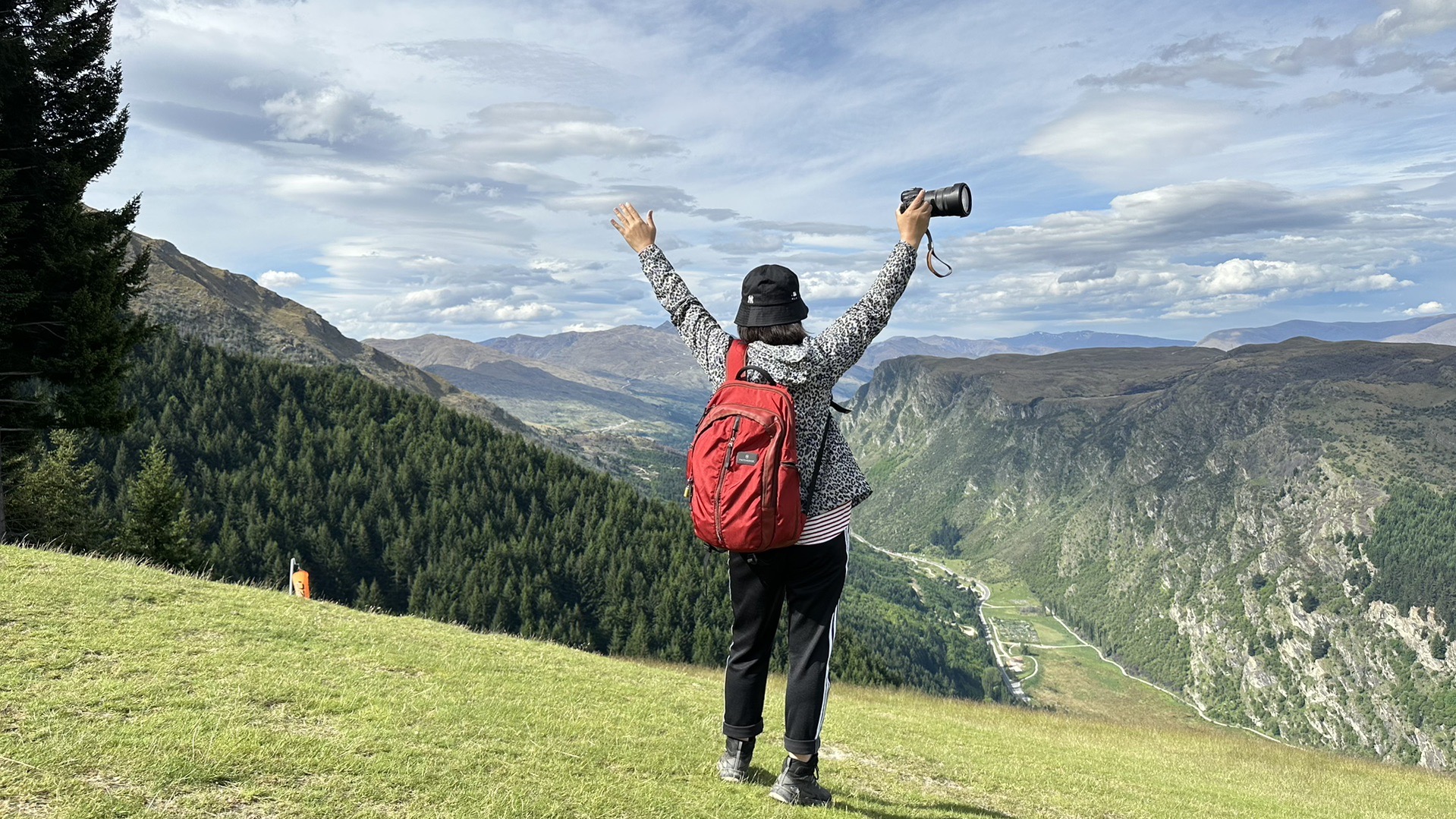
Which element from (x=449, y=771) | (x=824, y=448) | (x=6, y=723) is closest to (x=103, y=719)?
(x=6, y=723)

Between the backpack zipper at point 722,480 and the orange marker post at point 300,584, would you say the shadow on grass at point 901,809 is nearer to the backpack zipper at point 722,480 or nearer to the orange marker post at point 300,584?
the backpack zipper at point 722,480

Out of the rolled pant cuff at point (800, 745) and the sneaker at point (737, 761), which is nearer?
the rolled pant cuff at point (800, 745)

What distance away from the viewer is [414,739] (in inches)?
301

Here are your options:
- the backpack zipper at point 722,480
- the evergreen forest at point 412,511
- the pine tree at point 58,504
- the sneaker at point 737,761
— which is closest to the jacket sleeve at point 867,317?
the backpack zipper at point 722,480

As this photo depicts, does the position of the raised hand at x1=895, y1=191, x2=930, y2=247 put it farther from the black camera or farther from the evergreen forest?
the evergreen forest

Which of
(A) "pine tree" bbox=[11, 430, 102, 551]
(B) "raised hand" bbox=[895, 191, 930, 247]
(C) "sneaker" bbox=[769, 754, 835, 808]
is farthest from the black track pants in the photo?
(A) "pine tree" bbox=[11, 430, 102, 551]

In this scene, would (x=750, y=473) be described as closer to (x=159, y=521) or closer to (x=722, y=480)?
(x=722, y=480)

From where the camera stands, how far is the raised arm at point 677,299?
23.0ft

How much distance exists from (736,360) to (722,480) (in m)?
1.02

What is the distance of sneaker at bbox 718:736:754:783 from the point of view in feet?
24.6

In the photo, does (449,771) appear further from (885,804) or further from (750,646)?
(885,804)

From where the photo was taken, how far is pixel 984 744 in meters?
14.3

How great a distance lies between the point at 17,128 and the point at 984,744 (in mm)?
31212

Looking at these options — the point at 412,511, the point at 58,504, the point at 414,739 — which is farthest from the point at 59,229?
the point at 412,511
